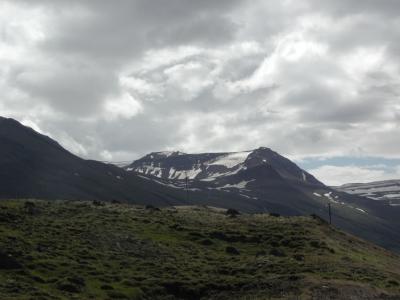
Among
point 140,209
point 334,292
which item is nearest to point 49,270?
point 334,292

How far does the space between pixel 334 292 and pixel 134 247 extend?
27921 mm

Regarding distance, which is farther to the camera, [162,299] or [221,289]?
[221,289]

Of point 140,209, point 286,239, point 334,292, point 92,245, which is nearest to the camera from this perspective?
point 334,292

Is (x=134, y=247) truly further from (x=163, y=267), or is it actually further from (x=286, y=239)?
(x=286, y=239)

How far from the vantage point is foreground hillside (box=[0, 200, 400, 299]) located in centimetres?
5453

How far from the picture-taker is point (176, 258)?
71000 mm

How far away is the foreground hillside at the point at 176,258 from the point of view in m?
54.5

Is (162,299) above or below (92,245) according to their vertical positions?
A: below

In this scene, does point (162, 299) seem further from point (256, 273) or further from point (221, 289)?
point (256, 273)

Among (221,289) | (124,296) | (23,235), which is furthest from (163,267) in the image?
(23,235)

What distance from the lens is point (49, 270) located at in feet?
180

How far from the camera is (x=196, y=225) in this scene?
9512cm

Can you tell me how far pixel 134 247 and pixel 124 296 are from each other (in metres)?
20.7

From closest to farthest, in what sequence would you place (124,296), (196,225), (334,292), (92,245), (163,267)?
(124,296), (334,292), (163,267), (92,245), (196,225)
